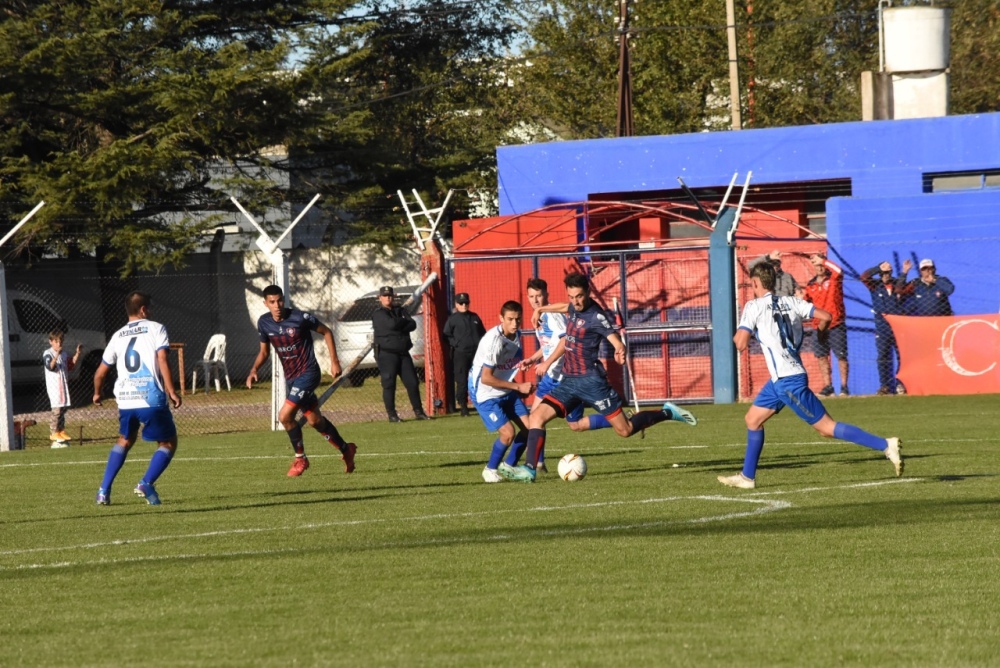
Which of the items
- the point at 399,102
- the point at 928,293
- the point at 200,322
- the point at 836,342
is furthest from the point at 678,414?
the point at 399,102

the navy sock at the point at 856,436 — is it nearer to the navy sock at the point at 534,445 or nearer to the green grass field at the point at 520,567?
the green grass field at the point at 520,567

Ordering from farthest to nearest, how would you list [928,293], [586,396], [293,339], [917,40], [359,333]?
[359,333] < [917,40] < [928,293] < [293,339] < [586,396]

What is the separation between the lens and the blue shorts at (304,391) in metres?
14.0

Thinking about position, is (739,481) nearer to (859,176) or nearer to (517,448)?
(517,448)

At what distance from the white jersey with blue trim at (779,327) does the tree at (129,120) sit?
1943 cm

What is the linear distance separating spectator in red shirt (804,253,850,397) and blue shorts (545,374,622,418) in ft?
30.8

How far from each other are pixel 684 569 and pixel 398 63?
31.0m

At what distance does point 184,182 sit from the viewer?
32281 mm

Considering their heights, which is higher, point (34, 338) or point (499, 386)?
point (34, 338)

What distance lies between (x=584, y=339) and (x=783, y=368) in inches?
75.0

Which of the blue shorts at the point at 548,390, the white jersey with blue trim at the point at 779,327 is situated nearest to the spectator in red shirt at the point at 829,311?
the blue shorts at the point at 548,390

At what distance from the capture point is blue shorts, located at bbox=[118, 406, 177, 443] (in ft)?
38.1

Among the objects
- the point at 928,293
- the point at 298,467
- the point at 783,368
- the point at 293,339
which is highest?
the point at 928,293

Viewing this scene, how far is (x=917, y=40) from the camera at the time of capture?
27438mm
